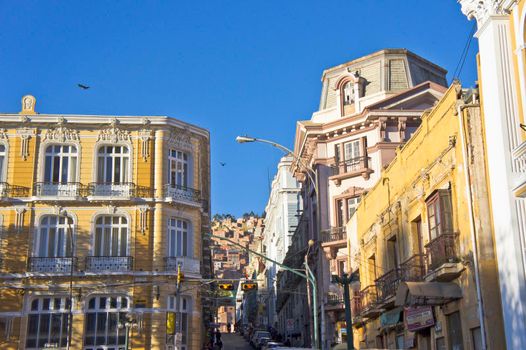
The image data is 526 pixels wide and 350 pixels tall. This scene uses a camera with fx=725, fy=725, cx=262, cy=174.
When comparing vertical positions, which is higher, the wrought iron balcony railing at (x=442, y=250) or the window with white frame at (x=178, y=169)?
the window with white frame at (x=178, y=169)

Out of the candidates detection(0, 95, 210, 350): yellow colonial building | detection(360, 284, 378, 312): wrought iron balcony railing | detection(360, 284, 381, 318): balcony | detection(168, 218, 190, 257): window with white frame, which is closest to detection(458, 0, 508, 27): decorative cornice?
detection(360, 284, 381, 318): balcony

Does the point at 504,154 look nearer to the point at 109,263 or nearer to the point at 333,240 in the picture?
the point at 333,240

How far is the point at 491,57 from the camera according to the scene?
1870 cm

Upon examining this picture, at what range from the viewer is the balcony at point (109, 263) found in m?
39.7

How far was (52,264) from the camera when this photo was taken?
130ft

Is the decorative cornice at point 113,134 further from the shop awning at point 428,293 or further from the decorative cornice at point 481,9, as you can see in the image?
the decorative cornice at point 481,9

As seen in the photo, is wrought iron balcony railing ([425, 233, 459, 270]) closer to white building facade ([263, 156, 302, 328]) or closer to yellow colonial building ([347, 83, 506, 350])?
yellow colonial building ([347, 83, 506, 350])

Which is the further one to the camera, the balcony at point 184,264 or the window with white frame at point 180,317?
the balcony at point 184,264

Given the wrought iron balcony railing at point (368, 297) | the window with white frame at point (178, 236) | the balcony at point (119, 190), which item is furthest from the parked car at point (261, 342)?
the wrought iron balcony railing at point (368, 297)

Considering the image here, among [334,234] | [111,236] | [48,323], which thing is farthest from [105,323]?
[334,234]

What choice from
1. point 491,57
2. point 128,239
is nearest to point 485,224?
point 491,57

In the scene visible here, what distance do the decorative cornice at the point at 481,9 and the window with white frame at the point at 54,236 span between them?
26731 millimetres

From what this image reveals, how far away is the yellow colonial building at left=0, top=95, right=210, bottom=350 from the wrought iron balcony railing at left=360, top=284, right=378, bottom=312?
11437mm

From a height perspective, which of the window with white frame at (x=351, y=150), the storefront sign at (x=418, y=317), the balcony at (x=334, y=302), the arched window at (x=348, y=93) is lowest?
the storefront sign at (x=418, y=317)
